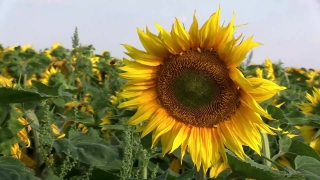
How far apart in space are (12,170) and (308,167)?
3.49ft

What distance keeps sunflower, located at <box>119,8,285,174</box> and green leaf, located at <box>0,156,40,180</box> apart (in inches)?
16.6

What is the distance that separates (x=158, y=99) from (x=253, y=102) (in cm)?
37

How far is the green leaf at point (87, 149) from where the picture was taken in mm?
2086

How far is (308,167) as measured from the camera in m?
2.12

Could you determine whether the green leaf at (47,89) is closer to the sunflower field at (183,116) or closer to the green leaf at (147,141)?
the sunflower field at (183,116)

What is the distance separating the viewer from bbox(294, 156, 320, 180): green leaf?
2.07 metres

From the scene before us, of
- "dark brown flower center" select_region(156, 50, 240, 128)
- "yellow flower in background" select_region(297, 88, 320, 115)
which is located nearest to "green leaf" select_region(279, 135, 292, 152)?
"dark brown flower center" select_region(156, 50, 240, 128)

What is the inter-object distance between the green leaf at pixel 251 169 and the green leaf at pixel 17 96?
2.22 ft

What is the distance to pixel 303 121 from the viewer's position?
2385mm

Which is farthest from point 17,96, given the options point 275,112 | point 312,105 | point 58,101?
point 312,105

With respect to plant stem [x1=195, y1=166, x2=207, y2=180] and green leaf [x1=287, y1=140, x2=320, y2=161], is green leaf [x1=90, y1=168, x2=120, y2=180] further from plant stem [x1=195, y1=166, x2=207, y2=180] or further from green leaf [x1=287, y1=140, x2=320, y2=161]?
green leaf [x1=287, y1=140, x2=320, y2=161]

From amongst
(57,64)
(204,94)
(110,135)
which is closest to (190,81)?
(204,94)

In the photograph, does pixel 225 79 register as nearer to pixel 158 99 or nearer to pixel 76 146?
pixel 158 99

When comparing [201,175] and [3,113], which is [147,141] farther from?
[3,113]
